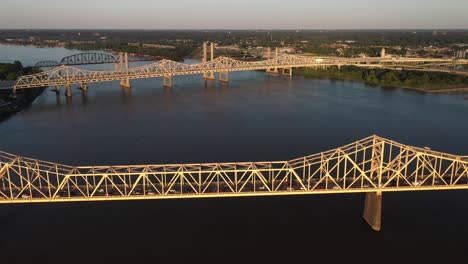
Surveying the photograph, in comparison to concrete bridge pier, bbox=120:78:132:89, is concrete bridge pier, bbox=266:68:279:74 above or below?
above

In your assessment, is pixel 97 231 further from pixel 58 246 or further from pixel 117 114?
pixel 117 114

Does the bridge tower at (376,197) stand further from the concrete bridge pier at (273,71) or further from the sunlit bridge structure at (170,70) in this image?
the concrete bridge pier at (273,71)

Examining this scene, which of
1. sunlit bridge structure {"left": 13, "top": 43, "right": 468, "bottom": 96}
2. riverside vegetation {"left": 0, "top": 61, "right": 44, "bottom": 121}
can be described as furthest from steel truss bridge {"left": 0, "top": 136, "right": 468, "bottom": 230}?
sunlit bridge structure {"left": 13, "top": 43, "right": 468, "bottom": 96}

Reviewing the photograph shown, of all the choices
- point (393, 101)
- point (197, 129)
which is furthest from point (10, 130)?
point (393, 101)

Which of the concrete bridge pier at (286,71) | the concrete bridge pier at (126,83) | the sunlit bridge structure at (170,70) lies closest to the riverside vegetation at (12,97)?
the sunlit bridge structure at (170,70)

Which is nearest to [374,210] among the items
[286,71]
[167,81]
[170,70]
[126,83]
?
[126,83]

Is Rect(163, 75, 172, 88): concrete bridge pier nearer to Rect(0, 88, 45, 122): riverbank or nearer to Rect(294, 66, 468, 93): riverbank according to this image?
Rect(0, 88, 45, 122): riverbank
